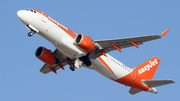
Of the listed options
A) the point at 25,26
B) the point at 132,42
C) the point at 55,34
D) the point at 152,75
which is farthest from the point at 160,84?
the point at 25,26

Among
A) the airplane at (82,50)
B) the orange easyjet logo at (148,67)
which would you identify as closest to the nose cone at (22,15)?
the airplane at (82,50)

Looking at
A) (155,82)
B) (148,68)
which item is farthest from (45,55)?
(148,68)

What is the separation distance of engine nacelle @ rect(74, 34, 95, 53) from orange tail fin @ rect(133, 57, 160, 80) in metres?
12.5

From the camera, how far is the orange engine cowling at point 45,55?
130ft

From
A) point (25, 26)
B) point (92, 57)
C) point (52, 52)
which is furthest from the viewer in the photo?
point (52, 52)

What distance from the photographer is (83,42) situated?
3472 centimetres

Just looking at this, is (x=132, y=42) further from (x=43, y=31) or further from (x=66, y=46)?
(x=43, y=31)

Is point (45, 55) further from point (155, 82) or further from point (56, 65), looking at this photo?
point (155, 82)

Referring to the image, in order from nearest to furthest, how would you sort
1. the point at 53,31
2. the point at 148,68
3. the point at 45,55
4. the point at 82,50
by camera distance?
the point at 53,31
the point at 82,50
the point at 45,55
the point at 148,68

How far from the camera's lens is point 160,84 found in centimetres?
4294

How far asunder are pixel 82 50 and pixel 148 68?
49.5 ft

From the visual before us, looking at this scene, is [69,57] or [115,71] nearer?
[69,57]

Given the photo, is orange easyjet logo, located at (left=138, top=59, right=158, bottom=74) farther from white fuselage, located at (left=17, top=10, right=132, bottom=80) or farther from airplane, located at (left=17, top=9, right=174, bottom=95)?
white fuselage, located at (left=17, top=10, right=132, bottom=80)

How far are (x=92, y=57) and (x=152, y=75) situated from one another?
13944 mm
